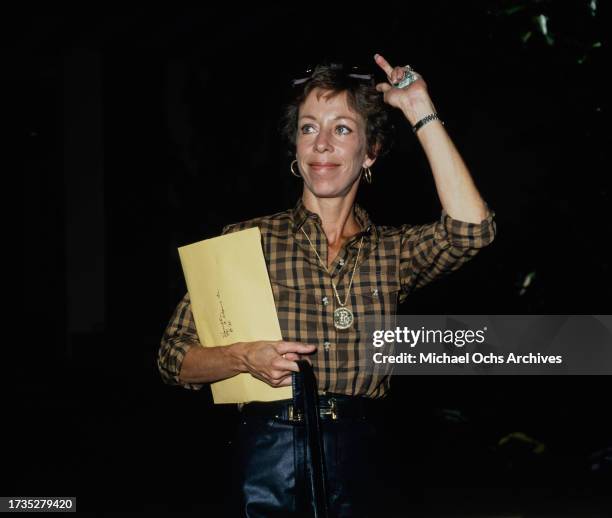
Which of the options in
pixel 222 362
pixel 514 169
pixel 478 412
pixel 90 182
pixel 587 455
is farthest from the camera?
pixel 90 182

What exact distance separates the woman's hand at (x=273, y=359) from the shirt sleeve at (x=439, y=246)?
37 centimetres

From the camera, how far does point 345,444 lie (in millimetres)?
1440

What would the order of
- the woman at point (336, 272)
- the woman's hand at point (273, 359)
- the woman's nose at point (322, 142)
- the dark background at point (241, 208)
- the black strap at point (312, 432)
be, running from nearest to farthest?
the black strap at point (312, 432) < the woman's hand at point (273, 359) < the woman at point (336, 272) < the woman's nose at point (322, 142) < the dark background at point (241, 208)

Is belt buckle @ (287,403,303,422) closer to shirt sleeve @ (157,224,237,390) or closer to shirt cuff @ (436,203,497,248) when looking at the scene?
shirt sleeve @ (157,224,237,390)

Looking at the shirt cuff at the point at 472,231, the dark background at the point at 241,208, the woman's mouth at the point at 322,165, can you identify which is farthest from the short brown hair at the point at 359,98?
the dark background at the point at 241,208

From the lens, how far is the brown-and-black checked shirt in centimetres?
148

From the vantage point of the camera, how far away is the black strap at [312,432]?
3.88 feet

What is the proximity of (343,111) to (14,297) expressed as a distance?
22.3 ft

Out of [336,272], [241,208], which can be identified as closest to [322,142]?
[336,272]

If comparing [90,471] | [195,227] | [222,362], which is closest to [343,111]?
[222,362]

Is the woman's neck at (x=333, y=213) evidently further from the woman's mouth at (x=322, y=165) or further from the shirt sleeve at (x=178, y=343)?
the shirt sleeve at (x=178, y=343)

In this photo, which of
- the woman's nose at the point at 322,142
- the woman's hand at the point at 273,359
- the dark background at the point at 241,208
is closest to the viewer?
the woman's hand at the point at 273,359

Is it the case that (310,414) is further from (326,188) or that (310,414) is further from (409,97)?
(409,97)

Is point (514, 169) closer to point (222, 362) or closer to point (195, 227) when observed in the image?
point (195, 227)
